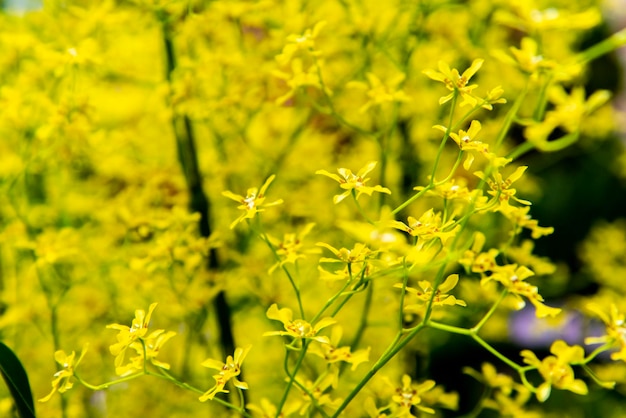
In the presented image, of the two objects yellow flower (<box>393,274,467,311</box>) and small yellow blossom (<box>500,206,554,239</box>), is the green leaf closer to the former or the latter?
yellow flower (<box>393,274,467,311</box>)

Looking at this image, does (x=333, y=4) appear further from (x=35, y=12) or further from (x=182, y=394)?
(x=182, y=394)

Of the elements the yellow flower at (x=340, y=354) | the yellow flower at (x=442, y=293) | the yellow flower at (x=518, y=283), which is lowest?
the yellow flower at (x=340, y=354)

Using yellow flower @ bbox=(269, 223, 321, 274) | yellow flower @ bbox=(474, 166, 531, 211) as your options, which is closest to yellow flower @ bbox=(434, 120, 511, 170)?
yellow flower @ bbox=(474, 166, 531, 211)

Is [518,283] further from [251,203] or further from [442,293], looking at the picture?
[251,203]

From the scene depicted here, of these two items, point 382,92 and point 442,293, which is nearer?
point 442,293

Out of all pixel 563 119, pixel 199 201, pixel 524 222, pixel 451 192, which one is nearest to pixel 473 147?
pixel 451 192

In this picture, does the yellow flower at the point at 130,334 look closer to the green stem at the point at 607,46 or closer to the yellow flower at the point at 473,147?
the yellow flower at the point at 473,147

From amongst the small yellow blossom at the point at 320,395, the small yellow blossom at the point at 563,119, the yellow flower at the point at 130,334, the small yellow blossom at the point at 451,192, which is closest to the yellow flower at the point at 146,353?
the yellow flower at the point at 130,334

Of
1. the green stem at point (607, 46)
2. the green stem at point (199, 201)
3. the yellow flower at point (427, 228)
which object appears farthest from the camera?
the green stem at point (199, 201)
